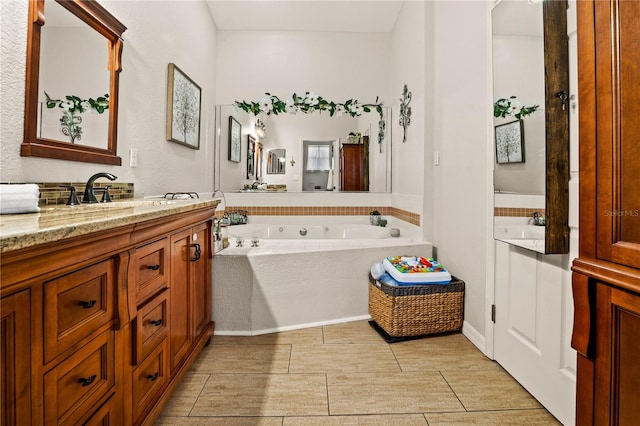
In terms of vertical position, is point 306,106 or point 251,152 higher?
point 306,106

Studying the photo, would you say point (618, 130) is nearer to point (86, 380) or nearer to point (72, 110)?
point (86, 380)

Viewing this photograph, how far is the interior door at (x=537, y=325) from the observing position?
1449 mm

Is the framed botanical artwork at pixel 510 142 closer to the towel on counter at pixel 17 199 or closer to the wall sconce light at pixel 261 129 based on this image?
the towel on counter at pixel 17 199

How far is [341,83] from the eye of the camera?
13.8 feet

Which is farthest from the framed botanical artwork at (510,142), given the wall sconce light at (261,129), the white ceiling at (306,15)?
the wall sconce light at (261,129)

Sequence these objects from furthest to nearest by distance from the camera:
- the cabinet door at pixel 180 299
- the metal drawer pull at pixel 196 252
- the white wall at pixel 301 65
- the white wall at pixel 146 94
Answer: the white wall at pixel 301 65, the metal drawer pull at pixel 196 252, the cabinet door at pixel 180 299, the white wall at pixel 146 94

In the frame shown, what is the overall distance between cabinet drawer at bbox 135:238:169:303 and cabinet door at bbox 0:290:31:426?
1.60ft

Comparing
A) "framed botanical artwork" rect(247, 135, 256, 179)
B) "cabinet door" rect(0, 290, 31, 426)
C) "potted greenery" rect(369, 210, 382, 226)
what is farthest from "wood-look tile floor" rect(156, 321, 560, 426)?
"framed botanical artwork" rect(247, 135, 256, 179)

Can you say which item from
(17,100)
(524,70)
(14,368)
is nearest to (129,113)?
(17,100)

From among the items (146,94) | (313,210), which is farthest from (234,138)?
(146,94)

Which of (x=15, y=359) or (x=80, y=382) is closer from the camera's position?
(x=15, y=359)

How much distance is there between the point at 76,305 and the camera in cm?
86

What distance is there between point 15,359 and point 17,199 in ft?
1.81

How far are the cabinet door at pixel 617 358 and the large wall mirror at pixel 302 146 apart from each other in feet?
10.8
